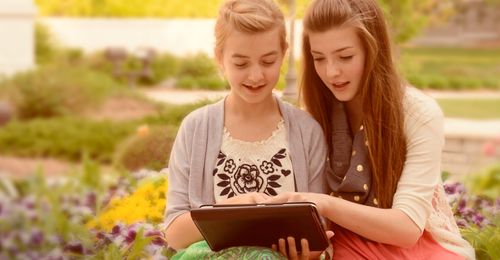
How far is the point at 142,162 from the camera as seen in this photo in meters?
4.33

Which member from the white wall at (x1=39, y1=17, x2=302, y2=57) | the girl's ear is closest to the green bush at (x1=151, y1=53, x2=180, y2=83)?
the white wall at (x1=39, y1=17, x2=302, y2=57)

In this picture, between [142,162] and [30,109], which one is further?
[30,109]

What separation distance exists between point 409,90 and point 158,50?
13.8 meters

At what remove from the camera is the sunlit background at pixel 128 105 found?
3.37 m

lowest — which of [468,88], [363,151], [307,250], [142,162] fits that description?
[468,88]

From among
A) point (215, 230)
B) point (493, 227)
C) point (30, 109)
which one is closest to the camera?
point (215, 230)

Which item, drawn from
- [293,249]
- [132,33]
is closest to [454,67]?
[132,33]

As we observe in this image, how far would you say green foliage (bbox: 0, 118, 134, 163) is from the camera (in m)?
9.57

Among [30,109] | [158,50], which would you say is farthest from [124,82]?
[30,109]

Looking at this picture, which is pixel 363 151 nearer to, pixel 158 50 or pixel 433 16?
pixel 158 50

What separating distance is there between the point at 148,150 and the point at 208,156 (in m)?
1.77

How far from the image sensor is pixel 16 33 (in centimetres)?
1160

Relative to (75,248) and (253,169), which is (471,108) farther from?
(253,169)

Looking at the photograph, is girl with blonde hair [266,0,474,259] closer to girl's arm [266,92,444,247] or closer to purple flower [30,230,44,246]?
girl's arm [266,92,444,247]
